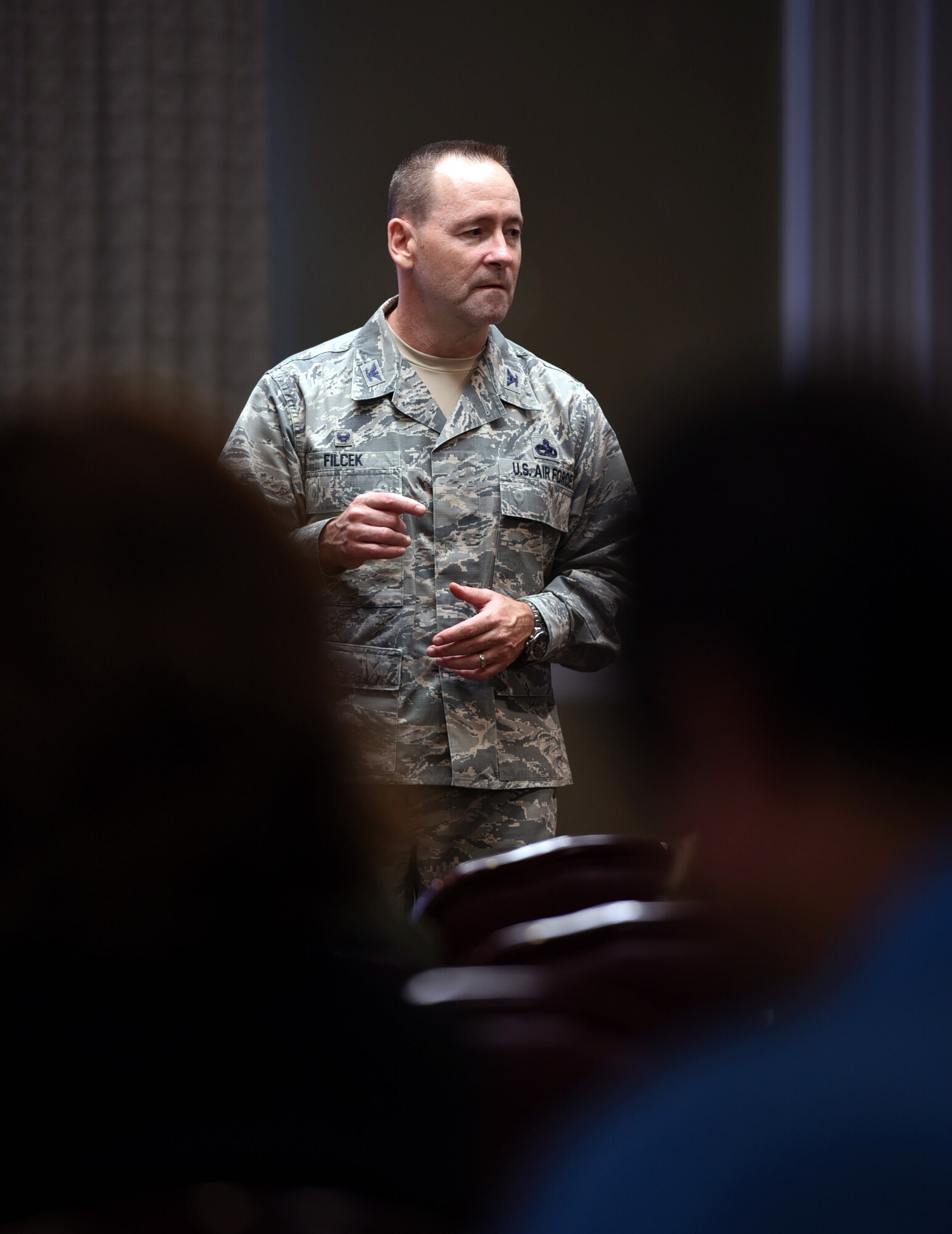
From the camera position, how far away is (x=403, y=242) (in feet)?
8.27

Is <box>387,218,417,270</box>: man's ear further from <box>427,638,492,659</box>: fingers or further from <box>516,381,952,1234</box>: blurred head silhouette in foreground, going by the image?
<box>516,381,952,1234</box>: blurred head silhouette in foreground

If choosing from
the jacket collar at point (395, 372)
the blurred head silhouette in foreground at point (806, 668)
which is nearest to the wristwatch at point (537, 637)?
the jacket collar at point (395, 372)

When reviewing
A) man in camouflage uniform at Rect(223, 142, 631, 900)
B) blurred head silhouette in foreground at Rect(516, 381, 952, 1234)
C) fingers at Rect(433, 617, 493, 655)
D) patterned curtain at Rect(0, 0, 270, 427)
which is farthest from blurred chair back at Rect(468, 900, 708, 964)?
patterned curtain at Rect(0, 0, 270, 427)

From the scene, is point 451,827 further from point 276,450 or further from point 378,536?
point 276,450

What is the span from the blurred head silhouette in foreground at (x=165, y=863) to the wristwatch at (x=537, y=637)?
5.40 ft

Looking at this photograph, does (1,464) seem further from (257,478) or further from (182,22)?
(182,22)

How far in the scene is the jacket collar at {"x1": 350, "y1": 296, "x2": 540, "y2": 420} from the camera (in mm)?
2482

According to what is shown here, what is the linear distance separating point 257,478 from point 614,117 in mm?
1978

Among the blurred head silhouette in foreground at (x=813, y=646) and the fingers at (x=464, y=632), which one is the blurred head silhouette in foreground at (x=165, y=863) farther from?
the fingers at (x=464, y=632)

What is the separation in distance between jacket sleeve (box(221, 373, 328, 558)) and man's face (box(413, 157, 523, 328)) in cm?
34

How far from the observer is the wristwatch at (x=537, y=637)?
2.35 m

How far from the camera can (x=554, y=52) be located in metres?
3.78

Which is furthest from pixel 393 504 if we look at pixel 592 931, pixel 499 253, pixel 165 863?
pixel 165 863


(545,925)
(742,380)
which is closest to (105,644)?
(742,380)
